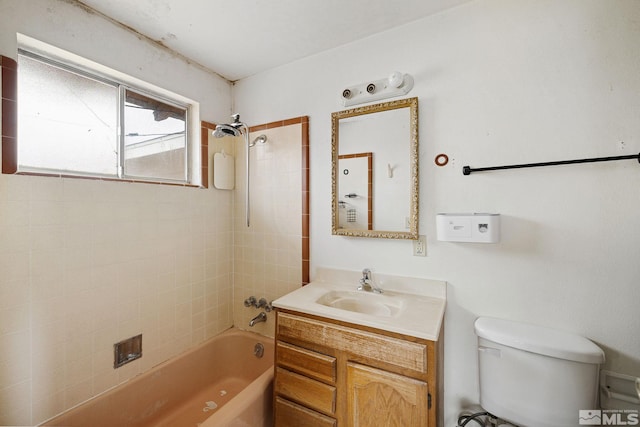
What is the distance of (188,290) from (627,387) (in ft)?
7.81

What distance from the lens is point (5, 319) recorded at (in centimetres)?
108

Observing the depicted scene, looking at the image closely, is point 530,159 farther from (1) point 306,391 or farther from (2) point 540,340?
(1) point 306,391

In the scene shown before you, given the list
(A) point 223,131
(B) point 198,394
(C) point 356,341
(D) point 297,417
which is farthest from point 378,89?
(B) point 198,394

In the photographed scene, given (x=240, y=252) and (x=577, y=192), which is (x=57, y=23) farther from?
(x=577, y=192)

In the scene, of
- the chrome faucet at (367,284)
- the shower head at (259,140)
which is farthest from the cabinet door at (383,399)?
the shower head at (259,140)

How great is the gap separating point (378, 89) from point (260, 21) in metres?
0.78

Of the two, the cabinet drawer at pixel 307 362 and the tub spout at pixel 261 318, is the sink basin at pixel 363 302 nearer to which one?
the cabinet drawer at pixel 307 362

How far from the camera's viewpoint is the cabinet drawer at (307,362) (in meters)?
1.21

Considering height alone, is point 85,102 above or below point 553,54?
below

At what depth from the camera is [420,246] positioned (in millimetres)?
1464

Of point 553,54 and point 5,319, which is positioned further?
point 553,54

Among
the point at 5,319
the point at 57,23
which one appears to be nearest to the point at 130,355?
the point at 5,319

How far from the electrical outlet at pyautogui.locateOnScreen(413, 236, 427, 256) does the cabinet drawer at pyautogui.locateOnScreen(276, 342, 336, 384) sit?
0.73 meters

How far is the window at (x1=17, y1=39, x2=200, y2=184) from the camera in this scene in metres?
1.25
